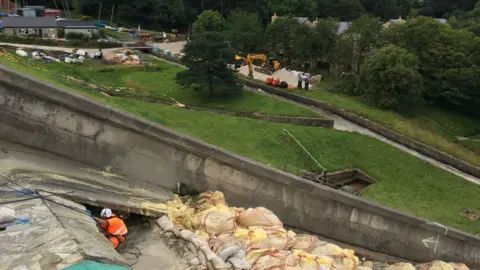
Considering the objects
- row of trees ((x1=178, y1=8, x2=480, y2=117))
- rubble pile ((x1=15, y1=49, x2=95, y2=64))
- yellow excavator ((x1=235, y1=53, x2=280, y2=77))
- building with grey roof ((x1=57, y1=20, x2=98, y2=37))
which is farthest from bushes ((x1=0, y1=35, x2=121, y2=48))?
yellow excavator ((x1=235, y1=53, x2=280, y2=77))

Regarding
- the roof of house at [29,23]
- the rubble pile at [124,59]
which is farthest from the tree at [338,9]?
the roof of house at [29,23]

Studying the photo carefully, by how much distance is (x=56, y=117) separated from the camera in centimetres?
860

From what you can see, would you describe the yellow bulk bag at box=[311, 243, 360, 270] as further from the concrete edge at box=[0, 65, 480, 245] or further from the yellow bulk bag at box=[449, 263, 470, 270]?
the yellow bulk bag at box=[449, 263, 470, 270]

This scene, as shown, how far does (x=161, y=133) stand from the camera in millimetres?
8867

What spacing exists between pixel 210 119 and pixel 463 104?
2207cm

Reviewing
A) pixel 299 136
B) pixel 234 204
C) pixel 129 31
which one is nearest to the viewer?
pixel 234 204

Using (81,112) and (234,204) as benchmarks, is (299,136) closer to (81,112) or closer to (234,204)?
(234,204)

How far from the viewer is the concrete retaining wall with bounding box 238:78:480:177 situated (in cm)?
1792

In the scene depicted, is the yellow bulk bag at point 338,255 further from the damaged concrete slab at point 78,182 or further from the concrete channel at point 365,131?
the concrete channel at point 365,131

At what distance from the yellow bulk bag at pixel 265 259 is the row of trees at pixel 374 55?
15867 millimetres

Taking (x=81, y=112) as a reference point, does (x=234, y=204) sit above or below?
below

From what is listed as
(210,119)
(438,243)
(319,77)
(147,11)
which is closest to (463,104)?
(319,77)

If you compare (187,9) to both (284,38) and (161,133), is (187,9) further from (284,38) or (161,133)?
(161,133)

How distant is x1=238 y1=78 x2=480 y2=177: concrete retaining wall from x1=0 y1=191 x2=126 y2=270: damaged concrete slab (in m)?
15.5
